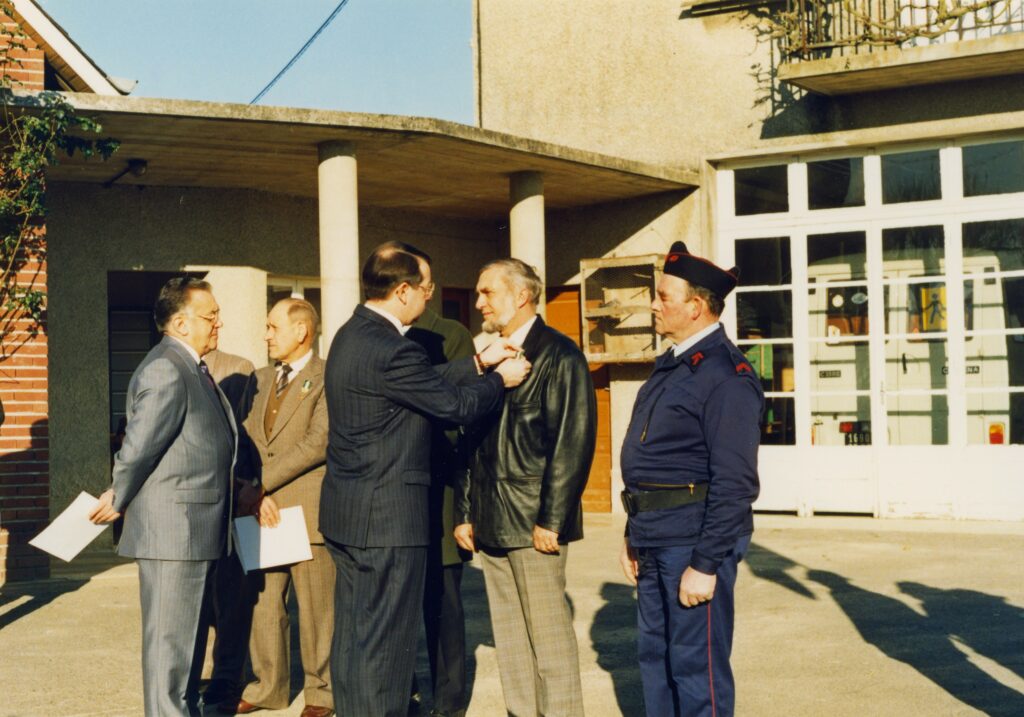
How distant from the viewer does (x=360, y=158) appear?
11758mm

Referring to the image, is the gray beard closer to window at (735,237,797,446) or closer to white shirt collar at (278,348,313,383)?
white shirt collar at (278,348,313,383)

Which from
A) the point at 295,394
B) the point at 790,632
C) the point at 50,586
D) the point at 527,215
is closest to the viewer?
the point at 295,394

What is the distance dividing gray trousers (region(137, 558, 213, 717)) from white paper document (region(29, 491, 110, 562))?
0.39 m

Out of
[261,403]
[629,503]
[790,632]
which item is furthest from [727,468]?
[790,632]

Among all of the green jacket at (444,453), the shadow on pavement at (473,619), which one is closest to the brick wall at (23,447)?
the shadow on pavement at (473,619)

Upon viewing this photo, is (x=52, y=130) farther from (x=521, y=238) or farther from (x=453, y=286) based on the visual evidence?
(x=453, y=286)

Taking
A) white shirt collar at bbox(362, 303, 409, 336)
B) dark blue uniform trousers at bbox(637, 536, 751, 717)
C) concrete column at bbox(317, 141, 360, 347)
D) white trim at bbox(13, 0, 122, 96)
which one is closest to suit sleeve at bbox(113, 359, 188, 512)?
white shirt collar at bbox(362, 303, 409, 336)

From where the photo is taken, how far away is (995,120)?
12.7 m

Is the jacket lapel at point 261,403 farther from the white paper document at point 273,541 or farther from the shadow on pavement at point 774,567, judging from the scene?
the shadow on pavement at point 774,567

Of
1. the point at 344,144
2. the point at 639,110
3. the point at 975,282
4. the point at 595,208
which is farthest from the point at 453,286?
the point at 975,282

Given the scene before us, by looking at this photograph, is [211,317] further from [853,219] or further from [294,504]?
[853,219]

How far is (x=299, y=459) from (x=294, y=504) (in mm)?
257

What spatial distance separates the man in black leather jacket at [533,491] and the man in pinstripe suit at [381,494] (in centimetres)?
29

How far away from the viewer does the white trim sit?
11.5 m
